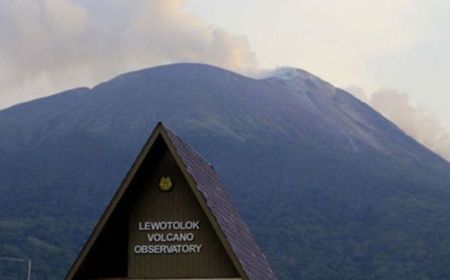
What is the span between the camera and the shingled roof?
14711 millimetres

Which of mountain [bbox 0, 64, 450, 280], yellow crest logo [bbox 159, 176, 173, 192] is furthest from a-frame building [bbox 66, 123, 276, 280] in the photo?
mountain [bbox 0, 64, 450, 280]

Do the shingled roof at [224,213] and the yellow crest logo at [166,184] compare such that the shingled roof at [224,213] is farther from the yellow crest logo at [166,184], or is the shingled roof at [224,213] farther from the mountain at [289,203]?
the mountain at [289,203]

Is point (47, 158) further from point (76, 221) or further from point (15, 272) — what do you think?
point (15, 272)

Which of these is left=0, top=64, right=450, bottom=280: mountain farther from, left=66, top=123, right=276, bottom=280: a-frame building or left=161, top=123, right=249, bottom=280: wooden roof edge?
left=161, top=123, right=249, bottom=280: wooden roof edge

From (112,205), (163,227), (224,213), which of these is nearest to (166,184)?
(163,227)

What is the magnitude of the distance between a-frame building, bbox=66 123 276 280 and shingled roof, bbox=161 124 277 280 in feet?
0.12

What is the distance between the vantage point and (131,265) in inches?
602

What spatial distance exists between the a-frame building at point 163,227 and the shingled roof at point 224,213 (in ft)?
0.12

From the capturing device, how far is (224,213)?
51.0 ft

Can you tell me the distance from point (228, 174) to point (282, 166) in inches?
423

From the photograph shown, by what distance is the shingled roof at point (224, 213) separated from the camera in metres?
14.7

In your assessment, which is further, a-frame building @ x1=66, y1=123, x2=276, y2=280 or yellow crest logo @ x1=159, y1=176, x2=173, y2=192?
yellow crest logo @ x1=159, y1=176, x2=173, y2=192

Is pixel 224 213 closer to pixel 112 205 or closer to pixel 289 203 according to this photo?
pixel 112 205

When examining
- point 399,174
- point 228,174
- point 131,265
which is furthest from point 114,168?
point 131,265
